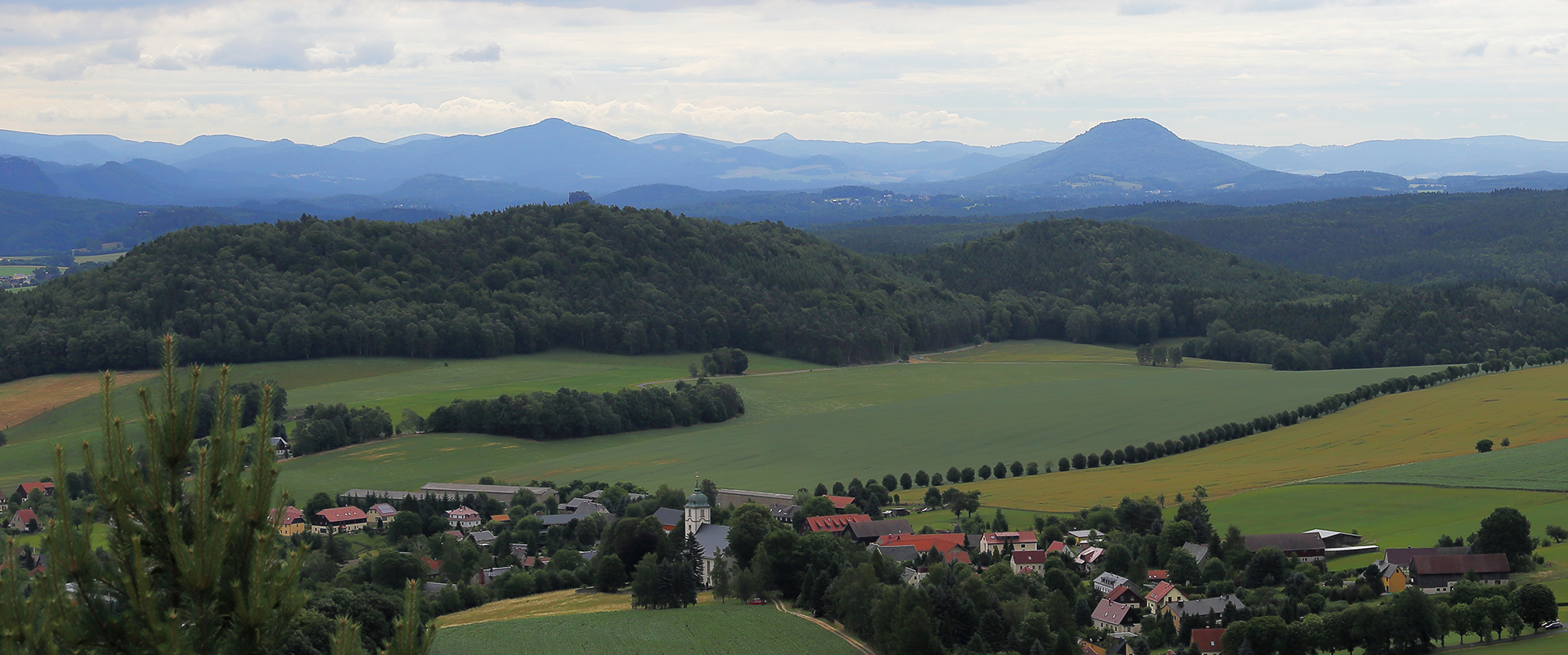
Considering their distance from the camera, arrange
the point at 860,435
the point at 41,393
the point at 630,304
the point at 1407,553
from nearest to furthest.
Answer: the point at 1407,553 → the point at 860,435 → the point at 41,393 → the point at 630,304

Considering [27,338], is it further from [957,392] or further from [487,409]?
[957,392]

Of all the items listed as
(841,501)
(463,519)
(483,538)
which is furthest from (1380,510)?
(463,519)

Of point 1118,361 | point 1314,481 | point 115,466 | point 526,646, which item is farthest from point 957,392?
point 115,466

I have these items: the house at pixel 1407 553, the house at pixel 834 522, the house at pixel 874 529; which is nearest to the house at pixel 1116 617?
the house at pixel 1407 553

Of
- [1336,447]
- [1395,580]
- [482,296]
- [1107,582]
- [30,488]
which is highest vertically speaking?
[482,296]

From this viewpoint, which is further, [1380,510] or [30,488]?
[30,488]

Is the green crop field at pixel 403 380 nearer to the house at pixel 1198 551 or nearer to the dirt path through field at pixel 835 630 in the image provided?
the dirt path through field at pixel 835 630

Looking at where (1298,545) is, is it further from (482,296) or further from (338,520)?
(482,296)
